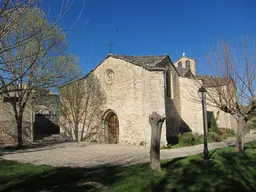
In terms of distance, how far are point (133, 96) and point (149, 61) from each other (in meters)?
3.54

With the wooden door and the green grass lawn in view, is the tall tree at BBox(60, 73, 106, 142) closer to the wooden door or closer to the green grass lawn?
the wooden door

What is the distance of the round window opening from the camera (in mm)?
17203

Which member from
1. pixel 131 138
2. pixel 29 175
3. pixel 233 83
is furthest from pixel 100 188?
pixel 131 138

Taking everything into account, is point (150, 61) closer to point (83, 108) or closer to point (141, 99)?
point (141, 99)

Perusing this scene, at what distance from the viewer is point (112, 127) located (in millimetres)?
17172

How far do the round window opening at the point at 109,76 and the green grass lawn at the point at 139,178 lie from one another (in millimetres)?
10327

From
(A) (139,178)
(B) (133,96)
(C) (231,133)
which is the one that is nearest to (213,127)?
(C) (231,133)

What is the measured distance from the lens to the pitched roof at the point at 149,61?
15355mm

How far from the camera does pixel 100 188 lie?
529 cm

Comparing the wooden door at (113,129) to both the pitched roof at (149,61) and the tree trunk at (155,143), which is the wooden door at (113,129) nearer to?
the pitched roof at (149,61)

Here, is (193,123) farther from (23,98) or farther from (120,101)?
(23,98)

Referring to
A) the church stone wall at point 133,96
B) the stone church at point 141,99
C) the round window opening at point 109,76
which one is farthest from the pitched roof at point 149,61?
the round window opening at point 109,76

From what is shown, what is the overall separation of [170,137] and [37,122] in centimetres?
1512

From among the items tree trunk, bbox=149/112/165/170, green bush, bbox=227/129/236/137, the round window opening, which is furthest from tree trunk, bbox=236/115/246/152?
green bush, bbox=227/129/236/137
